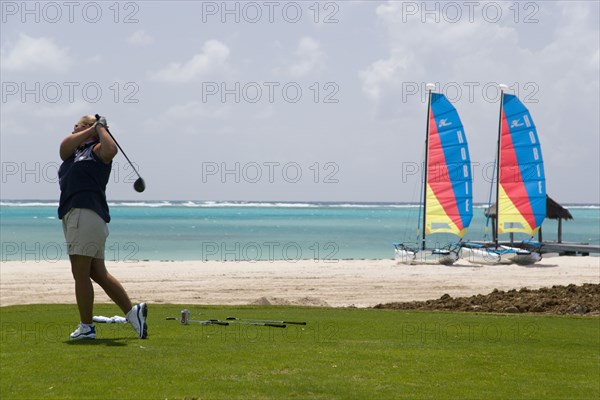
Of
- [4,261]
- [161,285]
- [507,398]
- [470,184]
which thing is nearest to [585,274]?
[470,184]

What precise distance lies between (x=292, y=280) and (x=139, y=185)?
79.5ft

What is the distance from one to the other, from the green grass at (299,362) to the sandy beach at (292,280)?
282 inches

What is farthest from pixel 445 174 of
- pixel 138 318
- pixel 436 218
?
pixel 138 318

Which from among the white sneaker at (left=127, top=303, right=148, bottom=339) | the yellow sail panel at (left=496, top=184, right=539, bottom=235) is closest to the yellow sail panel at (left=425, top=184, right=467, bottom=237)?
the yellow sail panel at (left=496, top=184, right=539, bottom=235)

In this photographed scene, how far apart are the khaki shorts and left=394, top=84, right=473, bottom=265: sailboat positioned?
120 ft

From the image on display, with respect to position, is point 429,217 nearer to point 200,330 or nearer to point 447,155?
point 447,155

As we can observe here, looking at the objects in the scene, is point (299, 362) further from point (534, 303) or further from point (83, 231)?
point (534, 303)

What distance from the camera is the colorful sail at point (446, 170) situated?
4375 cm

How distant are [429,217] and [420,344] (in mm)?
36171

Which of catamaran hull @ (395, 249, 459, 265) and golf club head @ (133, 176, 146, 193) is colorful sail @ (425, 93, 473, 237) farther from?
golf club head @ (133, 176, 146, 193)

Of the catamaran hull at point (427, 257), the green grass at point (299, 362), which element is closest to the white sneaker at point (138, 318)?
the green grass at point (299, 362)

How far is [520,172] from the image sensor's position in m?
45.2

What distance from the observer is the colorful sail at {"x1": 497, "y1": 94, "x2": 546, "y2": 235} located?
148 ft

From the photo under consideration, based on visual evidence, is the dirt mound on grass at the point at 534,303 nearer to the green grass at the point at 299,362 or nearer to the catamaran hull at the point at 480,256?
the green grass at the point at 299,362
